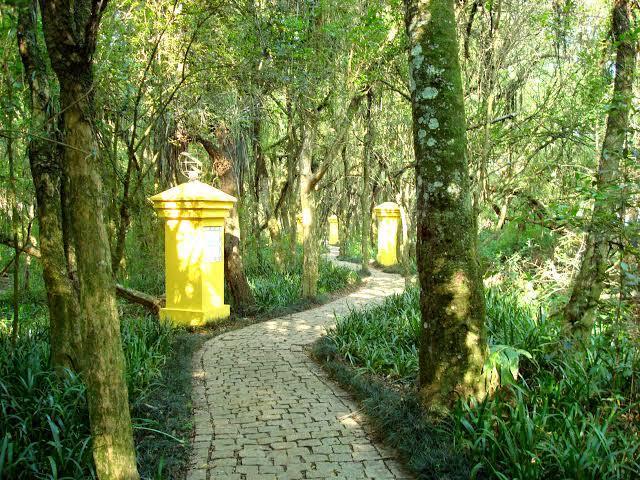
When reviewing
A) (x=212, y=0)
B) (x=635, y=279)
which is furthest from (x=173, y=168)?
(x=635, y=279)

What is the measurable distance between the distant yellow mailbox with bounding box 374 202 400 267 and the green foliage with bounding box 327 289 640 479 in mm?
12784

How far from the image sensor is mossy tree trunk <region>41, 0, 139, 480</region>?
2.88 m

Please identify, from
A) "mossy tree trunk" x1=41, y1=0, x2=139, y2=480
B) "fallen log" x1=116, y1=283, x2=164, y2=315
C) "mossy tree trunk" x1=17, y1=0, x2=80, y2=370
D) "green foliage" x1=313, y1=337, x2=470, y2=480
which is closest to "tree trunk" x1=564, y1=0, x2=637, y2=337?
"green foliage" x1=313, y1=337, x2=470, y2=480

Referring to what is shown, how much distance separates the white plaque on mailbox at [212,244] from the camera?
923 centimetres

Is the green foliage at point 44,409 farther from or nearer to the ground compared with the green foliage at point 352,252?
nearer to the ground

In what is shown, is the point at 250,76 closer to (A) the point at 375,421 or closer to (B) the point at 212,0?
(B) the point at 212,0

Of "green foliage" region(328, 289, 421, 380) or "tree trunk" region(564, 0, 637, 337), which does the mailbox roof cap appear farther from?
"tree trunk" region(564, 0, 637, 337)

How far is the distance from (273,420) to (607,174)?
3722mm

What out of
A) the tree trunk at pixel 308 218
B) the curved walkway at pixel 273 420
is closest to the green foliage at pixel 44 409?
the curved walkway at pixel 273 420

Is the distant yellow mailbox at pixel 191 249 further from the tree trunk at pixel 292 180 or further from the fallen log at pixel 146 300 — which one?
the tree trunk at pixel 292 180

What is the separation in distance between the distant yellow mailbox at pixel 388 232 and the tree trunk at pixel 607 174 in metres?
14.3

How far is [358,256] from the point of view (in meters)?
23.4

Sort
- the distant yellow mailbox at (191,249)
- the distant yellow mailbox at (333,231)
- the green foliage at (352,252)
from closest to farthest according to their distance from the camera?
the distant yellow mailbox at (191,249), the green foliage at (352,252), the distant yellow mailbox at (333,231)

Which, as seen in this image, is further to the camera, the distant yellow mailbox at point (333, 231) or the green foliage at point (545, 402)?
the distant yellow mailbox at point (333, 231)
